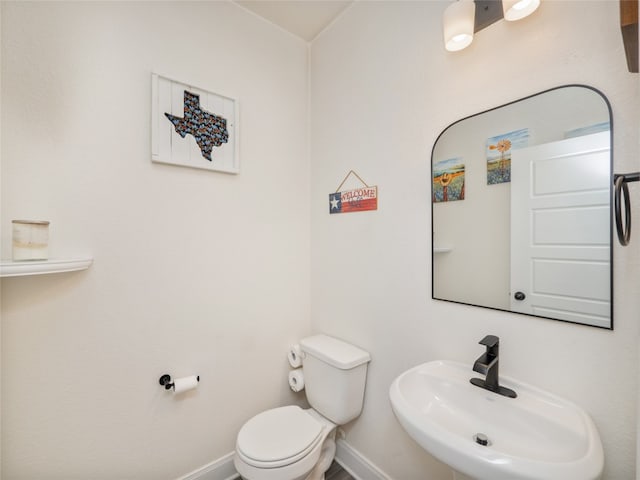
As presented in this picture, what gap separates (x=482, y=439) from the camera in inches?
34.8

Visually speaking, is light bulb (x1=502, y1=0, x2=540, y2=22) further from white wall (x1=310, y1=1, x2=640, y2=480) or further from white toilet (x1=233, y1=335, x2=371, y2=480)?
white toilet (x1=233, y1=335, x2=371, y2=480)

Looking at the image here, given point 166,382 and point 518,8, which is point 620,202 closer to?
point 518,8

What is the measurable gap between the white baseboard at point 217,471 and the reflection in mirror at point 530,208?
145cm

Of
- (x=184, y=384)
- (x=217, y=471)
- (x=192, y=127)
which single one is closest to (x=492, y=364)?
(x=184, y=384)

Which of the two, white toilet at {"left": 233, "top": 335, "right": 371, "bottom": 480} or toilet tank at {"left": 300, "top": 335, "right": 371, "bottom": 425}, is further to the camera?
toilet tank at {"left": 300, "top": 335, "right": 371, "bottom": 425}

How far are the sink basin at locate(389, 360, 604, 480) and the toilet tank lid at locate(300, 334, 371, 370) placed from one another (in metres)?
0.39

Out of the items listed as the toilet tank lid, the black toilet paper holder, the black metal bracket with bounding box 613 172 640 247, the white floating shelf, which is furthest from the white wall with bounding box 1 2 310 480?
the black metal bracket with bounding box 613 172 640 247

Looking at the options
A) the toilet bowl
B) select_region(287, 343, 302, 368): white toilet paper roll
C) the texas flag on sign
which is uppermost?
the texas flag on sign

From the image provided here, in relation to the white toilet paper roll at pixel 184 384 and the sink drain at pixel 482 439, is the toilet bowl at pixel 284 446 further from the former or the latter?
the sink drain at pixel 482 439

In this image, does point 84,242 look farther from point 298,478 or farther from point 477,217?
point 477,217

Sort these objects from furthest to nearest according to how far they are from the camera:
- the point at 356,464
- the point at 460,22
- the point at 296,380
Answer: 1. the point at 296,380
2. the point at 356,464
3. the point at 460,22

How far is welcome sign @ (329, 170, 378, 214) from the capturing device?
1474mm

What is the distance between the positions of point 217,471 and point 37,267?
1.35m

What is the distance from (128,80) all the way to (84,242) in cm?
74
